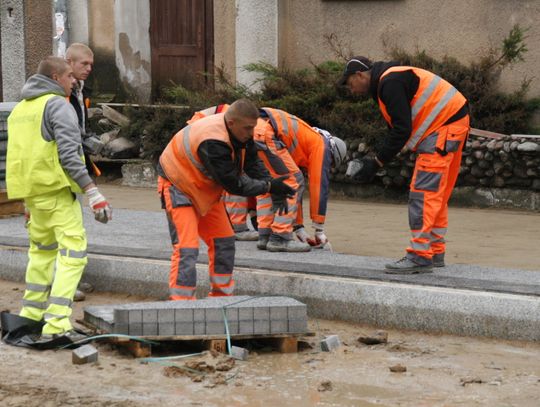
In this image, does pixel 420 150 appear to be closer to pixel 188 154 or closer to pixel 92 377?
pixel 188 154

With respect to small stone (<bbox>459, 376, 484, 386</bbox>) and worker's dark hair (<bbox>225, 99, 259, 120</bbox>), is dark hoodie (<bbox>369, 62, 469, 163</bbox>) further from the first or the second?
small stone (<bbox>459, 376, 484, 386</bbox>)

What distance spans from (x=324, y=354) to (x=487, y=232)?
4689 millimetres

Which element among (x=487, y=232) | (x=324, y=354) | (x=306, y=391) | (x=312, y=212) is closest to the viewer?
(x=306, y=391)

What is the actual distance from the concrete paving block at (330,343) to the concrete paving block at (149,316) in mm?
1002

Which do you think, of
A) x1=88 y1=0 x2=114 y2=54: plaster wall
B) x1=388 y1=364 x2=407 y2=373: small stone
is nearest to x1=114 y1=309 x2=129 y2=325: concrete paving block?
x1=388 y1=364 x2=407 y2=373: small stone

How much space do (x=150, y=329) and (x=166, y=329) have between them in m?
0.09

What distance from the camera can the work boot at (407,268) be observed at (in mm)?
8219

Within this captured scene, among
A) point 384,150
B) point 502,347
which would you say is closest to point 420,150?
point 384,150

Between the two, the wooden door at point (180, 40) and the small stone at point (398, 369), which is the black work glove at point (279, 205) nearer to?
the small stone at point (398, 369)

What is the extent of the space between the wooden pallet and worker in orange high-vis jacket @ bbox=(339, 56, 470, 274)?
1.41 meters

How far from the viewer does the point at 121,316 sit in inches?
274

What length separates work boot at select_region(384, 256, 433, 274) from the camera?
822 cm

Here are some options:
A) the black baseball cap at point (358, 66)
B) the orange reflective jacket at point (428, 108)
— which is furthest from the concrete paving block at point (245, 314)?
the black baseball cap at point (358, 66)

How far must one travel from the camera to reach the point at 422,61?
548 inches
